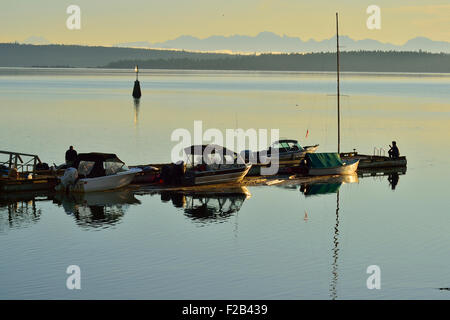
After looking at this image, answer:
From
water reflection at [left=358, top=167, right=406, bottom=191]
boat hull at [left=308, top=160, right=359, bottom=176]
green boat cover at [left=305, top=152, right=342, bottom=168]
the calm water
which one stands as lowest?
the calm water

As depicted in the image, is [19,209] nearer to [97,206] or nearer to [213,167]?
[97,206]

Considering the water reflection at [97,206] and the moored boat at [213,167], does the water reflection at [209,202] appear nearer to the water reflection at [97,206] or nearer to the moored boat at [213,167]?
the moored boat at [213,167]

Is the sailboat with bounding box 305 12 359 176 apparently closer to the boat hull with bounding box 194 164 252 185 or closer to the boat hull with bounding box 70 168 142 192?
the boat hull with bounding box 194 164 252 185

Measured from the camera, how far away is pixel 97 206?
4275 centimetres

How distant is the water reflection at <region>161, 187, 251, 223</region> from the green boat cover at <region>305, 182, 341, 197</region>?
446 centimetres

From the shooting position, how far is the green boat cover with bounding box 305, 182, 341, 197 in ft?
161

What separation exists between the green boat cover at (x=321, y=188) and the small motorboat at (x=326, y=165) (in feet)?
4.84

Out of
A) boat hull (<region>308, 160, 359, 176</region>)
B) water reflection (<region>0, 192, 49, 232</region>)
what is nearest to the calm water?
water reflection (<region>0, 192, 49, 232</region>)

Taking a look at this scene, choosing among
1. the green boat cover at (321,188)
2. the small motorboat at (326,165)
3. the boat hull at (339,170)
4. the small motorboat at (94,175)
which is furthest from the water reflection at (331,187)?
the small motorboat at (94,175)

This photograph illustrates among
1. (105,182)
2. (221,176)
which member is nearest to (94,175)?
(105,182)

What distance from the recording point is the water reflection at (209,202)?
41250mm
